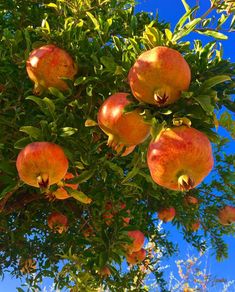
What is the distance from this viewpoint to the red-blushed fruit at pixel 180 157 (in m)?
1.64

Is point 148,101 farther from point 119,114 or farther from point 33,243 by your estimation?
point 33,243

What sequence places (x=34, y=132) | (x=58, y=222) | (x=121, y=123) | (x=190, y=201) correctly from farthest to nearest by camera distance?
(x=190, y=201) → (x=58, y=222) → (x=34, y=132) → (x=121, y=123)

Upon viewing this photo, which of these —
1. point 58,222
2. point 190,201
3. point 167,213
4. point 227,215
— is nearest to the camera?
point 58,222

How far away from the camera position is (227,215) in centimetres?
486

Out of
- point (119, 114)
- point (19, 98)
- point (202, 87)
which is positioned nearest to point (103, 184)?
point (19, 98)

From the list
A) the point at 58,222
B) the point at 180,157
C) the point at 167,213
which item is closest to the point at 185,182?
the point at 180,157

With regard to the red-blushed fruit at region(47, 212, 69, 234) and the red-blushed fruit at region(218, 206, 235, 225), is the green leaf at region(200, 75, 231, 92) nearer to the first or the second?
the red-blushed fruit at region(47, 212, 69, 234)

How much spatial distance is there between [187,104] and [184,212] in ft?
10.3

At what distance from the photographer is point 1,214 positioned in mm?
3928

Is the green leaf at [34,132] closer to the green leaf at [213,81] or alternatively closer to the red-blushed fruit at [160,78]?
the red-blushed fruit at [160,78]

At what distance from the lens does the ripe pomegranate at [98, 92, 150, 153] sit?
1846 mm

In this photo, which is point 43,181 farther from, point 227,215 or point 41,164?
point 227,215

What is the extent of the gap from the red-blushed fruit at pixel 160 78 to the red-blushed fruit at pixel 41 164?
0.50 meters

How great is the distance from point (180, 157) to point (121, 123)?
1.15 ft
